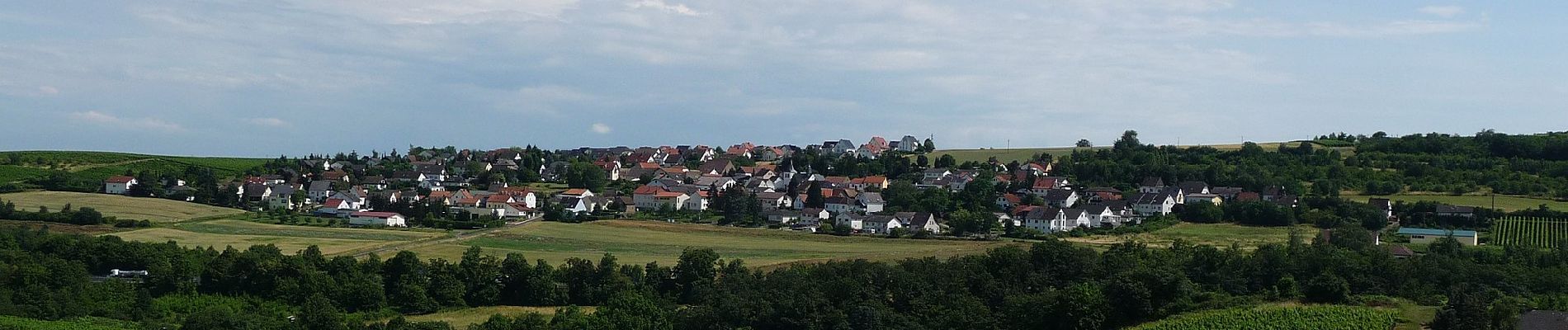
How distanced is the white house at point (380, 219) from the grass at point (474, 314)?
24.8 m

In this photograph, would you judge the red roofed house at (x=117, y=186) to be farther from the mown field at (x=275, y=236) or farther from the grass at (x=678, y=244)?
the grass at (x=678, y=244)

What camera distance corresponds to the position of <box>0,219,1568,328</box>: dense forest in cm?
3344

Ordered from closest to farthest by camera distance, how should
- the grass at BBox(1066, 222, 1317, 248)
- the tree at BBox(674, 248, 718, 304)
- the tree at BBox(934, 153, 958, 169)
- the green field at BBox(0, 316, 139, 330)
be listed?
the green field at BBox(0, 316, 139, 330)
the tree at BBox(674, 248, 718, 304)
the grass at BBox(1066, 222, 1317, 248)
the tree at BBox(934, 153, 958, 169)

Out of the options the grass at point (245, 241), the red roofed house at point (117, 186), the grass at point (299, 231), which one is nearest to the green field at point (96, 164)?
the red roofed house at point (117, 186)

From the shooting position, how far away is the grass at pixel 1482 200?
198ft

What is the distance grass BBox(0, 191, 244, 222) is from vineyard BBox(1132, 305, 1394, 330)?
49.8m

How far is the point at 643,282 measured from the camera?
145 feet

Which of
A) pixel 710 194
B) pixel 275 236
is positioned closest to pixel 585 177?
pixel 710 194

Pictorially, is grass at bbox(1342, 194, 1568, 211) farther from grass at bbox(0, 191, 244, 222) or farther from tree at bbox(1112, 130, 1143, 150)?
grass at bbox(0, 191, 244, 222)

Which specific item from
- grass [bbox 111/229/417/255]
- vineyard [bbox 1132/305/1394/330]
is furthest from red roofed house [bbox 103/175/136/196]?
vineyard [bbox 1132/305/1394/330]

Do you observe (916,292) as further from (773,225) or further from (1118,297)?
(773,225)

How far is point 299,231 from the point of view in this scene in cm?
6109

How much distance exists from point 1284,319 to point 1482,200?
3831 centimetres

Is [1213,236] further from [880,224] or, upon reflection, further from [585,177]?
[585,177]
